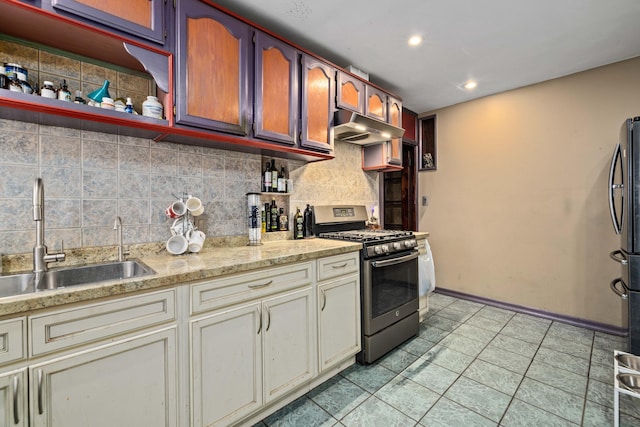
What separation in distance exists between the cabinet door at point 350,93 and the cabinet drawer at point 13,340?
2.23 metres

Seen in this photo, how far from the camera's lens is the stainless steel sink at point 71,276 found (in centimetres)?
123

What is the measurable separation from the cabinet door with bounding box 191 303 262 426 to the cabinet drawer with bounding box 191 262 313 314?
0.06 meters

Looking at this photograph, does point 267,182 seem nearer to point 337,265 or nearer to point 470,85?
point 337,265

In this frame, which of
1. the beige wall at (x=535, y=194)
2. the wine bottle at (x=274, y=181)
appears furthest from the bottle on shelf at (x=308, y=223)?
the beige wall at (x=535, y=194)

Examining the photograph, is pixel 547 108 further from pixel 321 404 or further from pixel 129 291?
pixel 129 291

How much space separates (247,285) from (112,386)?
2.08 ft

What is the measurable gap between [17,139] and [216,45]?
1.10 m

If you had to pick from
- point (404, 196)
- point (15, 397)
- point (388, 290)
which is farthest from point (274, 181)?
point (404, 196)

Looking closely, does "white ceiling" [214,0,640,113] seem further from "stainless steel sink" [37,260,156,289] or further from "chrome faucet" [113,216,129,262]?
"stainless steel sink" [37,260,156,289]

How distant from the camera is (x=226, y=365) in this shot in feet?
4.46

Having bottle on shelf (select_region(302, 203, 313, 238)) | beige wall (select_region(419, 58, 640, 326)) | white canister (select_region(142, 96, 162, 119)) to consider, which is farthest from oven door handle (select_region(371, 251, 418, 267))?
white canister (select_region(142, 96, 162, 119))

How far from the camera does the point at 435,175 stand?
3.80m

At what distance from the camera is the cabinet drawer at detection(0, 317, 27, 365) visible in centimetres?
87

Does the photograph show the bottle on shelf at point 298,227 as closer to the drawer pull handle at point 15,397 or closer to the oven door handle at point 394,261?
the oven door handle at point 394,261
